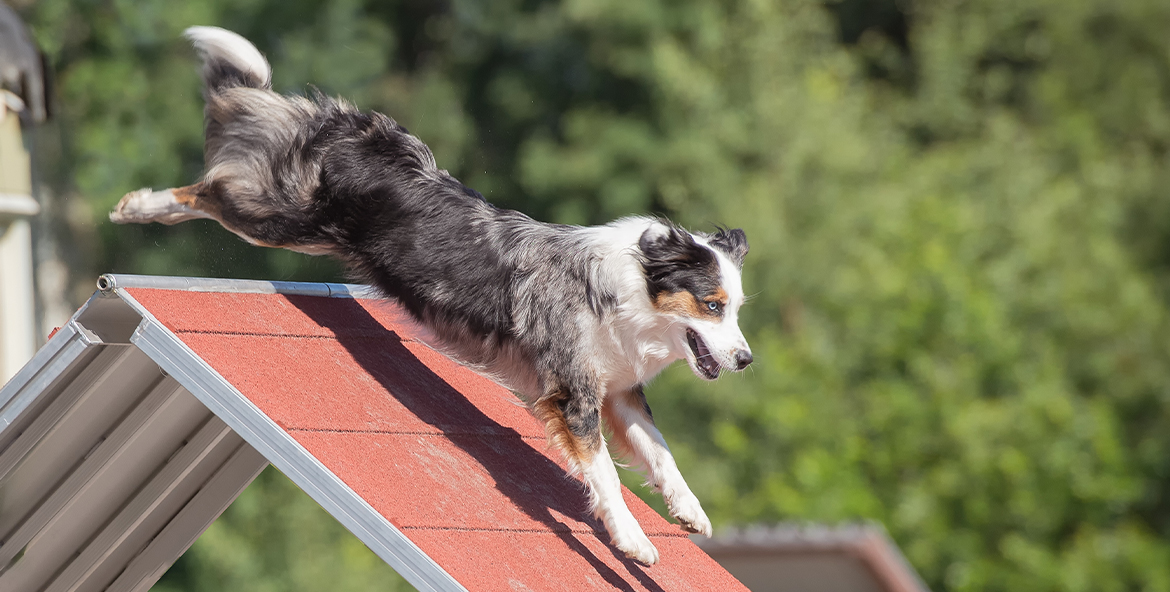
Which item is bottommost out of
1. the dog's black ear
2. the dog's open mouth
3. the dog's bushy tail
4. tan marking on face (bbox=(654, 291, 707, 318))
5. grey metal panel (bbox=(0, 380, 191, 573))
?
grey metal panel (bbox=(0, 380, 191, 573))

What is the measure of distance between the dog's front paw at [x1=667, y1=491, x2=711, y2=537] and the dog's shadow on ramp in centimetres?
21

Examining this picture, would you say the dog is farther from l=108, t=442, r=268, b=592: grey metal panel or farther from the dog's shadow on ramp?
l=108, t=442, r=268, b=592: grey metal panel

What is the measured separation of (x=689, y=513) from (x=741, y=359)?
1.84ft

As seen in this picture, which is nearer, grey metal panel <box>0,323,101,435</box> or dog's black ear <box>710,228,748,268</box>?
grey metal panel <box>0,323,101,435</box>

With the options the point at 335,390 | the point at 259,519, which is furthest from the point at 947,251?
the point at 335,390

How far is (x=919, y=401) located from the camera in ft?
45.5

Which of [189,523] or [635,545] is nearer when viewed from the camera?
[635,545]

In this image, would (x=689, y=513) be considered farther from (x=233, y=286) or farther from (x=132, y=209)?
(x=132, y=209)

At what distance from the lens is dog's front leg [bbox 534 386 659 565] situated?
3.73 meters

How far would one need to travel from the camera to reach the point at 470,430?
168 inches

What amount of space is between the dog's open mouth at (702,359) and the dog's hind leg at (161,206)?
1.72m

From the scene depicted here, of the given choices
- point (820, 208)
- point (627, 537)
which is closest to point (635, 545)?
point (627, 537)

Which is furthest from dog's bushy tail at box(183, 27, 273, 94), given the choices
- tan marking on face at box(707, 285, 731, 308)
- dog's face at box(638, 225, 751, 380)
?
tan marking on face at box(707, 285, 731, 308)

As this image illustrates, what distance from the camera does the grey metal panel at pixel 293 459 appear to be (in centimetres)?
306
